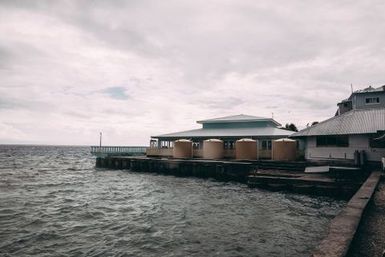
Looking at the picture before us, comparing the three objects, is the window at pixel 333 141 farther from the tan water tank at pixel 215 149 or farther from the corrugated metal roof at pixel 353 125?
the tan water tank at pixel 215 149

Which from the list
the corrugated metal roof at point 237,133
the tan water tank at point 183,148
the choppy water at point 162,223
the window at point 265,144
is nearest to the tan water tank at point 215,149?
the tan water tank at point 183,148

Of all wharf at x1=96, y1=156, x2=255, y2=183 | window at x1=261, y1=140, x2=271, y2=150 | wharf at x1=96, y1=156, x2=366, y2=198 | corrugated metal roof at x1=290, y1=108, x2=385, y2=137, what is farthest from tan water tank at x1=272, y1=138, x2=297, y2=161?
window at x1=261, y1=140, x2=271, y2=150

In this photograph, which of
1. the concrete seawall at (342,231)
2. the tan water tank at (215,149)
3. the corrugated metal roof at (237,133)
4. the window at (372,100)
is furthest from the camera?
the window at (372,100)

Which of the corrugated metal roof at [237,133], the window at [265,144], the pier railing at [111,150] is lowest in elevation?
the pier railing at [111,150]

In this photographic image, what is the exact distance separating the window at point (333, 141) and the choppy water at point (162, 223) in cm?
864

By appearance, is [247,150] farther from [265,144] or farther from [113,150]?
[113,150]

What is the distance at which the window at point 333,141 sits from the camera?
23953 millimetres

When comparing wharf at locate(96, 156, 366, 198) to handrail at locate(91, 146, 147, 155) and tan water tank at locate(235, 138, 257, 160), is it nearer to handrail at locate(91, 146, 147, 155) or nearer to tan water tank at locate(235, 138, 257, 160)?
tan water tank at locate(235, 138, 257, 160)

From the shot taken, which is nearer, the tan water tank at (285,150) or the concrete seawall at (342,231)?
the concrete seawall at (342,231)

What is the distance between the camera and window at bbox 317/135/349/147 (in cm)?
2395

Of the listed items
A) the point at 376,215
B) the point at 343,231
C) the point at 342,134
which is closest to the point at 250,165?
the point at 342,134

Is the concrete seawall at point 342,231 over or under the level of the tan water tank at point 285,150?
under

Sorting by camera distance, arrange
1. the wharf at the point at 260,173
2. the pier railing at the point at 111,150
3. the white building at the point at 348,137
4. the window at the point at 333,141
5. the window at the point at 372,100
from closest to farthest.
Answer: the wharf at the point at 260,173, the white building at the point at 348,137, the window at the point at 333,141, the window at the point at 372,100, the pier railing at the point at 111,150

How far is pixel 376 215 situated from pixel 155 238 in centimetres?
736
